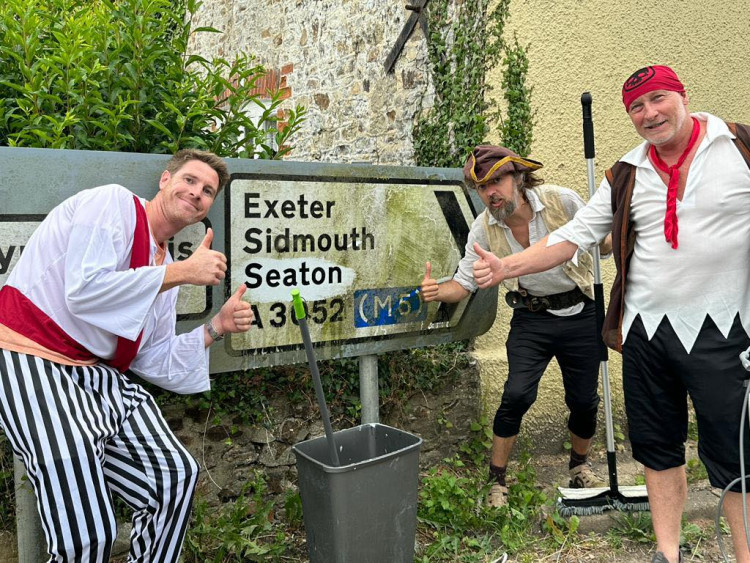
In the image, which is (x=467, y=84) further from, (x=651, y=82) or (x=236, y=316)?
(x=236, y=316)

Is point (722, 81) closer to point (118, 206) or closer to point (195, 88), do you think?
point (195, 88)

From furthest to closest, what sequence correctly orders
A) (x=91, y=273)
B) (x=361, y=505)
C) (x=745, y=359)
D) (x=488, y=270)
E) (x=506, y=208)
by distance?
(x=506, y=208)
(x=488, y=270)
(x=361, y=505)
(x=745, y=359)
(x=91, y=273)

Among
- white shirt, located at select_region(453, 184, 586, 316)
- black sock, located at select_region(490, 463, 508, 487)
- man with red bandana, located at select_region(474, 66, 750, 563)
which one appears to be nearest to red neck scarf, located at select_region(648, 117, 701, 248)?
man with red bandana, located at select_region(474, 66, 750, 563)

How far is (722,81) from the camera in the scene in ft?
17.3

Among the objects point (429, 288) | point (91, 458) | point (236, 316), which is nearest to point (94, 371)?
point (91, 458)

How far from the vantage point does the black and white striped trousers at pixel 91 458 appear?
6.61ft

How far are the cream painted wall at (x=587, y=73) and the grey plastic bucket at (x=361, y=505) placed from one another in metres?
1.57

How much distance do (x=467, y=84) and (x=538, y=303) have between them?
1841mm

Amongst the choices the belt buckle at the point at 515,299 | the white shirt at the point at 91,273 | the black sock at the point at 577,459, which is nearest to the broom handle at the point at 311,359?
the white shirt at the point at 91,273

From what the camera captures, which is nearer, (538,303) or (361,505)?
(361,505)

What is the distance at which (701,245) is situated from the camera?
254 cm

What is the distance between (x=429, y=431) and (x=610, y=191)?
2.00m

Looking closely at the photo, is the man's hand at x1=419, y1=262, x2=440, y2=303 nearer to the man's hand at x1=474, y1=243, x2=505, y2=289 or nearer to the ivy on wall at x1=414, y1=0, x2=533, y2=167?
the man's hand at x1=474, y1=243, x2=505, y2=289

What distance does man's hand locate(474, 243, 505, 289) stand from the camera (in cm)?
298
